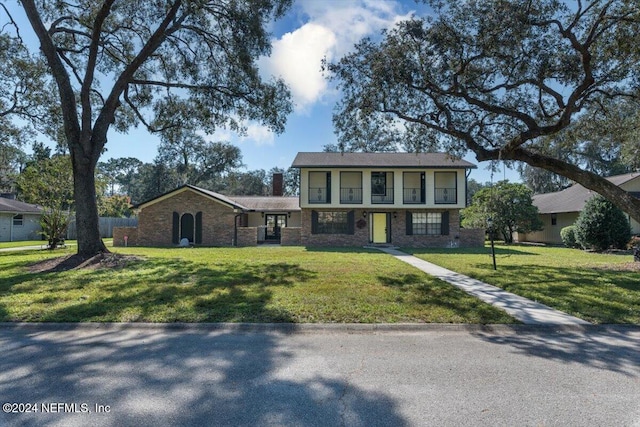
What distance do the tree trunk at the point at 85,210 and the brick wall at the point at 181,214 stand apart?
10.3 metres

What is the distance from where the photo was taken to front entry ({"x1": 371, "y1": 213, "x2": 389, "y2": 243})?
23.2 m

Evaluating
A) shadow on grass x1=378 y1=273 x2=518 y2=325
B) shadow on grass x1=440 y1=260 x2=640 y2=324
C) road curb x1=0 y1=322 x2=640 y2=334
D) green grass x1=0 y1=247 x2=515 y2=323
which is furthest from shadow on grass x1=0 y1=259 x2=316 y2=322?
shadow on grass x1=440 y1=260 x2=640 y2=324

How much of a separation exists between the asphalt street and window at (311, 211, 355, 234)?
1694 centimetres

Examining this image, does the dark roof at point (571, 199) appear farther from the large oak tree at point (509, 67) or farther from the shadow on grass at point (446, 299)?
the shadow on grass at point (446, 299)

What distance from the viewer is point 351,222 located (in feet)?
73.2

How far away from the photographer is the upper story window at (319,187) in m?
22.2

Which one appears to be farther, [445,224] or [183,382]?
[445,224]

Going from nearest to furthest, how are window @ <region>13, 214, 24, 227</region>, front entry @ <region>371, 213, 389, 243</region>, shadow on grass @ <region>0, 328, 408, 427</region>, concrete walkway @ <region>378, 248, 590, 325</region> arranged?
1. shadow on grass @ <region>0, 328, 408, 427</region>
2. concrete walkway @ <region>378, 248, 590, 325</region>
3. front entry @ <region>371, 213, 389, 243</region>
4. window @ <region>13, 214, 24, 227</region>

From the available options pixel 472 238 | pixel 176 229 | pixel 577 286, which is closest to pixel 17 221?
pixel 176 229

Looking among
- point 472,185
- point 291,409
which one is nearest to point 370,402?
point 291,409

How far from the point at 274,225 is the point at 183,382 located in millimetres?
24075

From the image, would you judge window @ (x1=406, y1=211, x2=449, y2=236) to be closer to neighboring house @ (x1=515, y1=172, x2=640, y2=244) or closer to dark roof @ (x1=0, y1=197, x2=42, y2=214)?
neighboring house @ (x1=515, y1=172, x2=640, y2=244)

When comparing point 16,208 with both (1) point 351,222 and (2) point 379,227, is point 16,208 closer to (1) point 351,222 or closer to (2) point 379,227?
(1) point 351,222

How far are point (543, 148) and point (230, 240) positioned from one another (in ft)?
57.4
